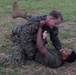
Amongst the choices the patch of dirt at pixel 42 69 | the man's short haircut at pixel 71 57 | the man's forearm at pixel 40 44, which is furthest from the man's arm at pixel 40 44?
the man's short haircut at pixel 71 57

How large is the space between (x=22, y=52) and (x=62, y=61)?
698mm

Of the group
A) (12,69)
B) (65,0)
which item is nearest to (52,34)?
(12,69)

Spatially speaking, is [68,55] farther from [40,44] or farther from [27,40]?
[27,40]

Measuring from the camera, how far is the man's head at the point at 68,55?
5786 mm

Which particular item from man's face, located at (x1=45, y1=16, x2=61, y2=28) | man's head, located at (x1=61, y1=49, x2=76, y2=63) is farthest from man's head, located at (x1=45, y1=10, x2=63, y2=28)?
man's head, located at (x1=61, y1=49, x2=76, y2=63)

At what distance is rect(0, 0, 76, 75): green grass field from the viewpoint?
5.76 meters

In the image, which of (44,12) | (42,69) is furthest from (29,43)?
(44,12)

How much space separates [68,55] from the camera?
579 cm

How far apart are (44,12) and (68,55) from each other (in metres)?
5.08

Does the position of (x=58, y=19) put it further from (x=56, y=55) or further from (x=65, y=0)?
(x=65, y=0)

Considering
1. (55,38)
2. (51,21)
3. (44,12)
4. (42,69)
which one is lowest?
(44,12)

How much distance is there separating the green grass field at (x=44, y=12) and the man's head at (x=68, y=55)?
0.17m

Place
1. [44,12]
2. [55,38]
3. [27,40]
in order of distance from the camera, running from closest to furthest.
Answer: [27,40]
[55,38]
[44,12]

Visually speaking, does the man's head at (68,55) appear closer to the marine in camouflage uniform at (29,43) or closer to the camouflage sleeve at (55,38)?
the marine in camouflage uniform at (29,43)
